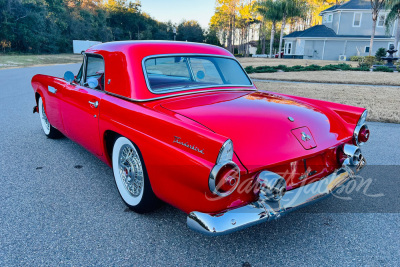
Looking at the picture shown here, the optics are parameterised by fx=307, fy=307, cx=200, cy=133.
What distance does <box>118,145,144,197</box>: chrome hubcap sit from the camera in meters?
2.68

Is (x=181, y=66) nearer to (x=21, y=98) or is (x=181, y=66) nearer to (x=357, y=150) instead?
(x=357, y=150)

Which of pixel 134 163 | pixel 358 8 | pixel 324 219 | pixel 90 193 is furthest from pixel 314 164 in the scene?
pixel 358 8

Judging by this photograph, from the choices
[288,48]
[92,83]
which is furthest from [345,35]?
[92,83]

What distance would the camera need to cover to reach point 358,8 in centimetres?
3353

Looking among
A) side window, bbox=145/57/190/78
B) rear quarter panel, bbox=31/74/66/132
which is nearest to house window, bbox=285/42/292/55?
rear quarter panel, bbox=31/74/66/132

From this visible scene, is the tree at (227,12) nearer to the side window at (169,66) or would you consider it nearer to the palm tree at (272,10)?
the palm tree at (272,10)

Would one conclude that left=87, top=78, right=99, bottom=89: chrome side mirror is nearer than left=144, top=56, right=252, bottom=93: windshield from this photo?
No

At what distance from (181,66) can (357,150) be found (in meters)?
1.96

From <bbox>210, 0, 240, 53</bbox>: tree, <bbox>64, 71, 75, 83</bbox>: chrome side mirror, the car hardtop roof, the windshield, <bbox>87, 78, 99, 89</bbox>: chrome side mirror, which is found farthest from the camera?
<bbox>210, 0, 240, 53</bbox>: tree

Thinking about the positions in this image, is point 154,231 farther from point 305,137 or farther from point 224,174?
point 305,137

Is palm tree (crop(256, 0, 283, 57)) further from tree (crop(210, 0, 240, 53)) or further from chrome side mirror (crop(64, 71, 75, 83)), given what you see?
chrome side mirror (crop(64, 71, 75, 83))

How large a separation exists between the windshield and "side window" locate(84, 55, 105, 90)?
635 millimetres

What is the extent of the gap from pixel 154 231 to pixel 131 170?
1.85ft

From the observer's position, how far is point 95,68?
3682 mm
